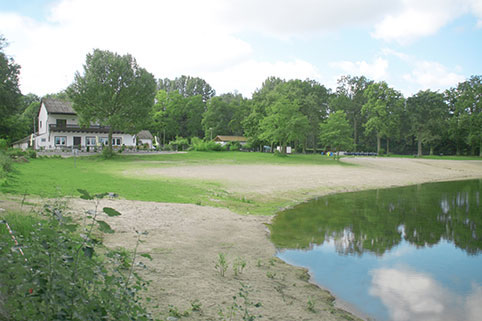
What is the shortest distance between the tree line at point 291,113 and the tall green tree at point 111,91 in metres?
0.13

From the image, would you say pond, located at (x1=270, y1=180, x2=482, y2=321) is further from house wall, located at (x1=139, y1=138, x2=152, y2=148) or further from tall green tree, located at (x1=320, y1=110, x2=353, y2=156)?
house wall, located at (x1=139, y1=138, x2=152, y2=148)

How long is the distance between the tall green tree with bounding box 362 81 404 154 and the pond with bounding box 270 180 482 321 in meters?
66.4

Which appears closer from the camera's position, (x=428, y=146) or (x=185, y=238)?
(x=185, y=238)

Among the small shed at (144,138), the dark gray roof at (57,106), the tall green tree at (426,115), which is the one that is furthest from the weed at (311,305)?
the tall green tree at (426,115)

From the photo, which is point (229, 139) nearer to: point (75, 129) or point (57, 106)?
point (75, 129)

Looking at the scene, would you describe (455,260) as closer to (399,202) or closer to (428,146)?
(399,202)

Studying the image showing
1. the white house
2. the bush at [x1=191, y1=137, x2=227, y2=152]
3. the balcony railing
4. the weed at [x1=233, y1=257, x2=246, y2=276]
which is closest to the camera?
the weed at [x1=233, y1=257, x2=246, y2=276]

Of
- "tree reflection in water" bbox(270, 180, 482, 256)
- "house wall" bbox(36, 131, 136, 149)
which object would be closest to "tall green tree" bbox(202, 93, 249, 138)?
"house wall" bbox(36, 131, 136, 149)

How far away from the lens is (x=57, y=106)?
58594 millimetres

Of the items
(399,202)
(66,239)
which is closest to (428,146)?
(399,202)

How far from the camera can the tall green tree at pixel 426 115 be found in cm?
8444

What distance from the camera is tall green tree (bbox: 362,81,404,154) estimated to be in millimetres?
83375

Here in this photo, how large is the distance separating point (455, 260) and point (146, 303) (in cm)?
999

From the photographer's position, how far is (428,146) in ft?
303
